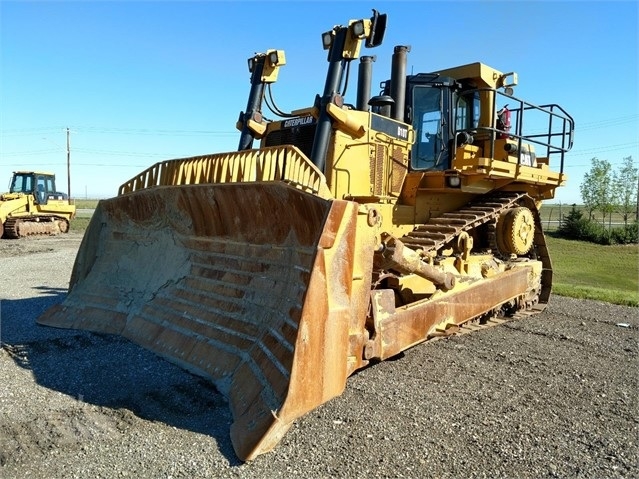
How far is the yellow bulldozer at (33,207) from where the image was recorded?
22328 millimetres

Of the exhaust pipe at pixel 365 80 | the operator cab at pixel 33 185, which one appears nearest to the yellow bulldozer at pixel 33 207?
the operator cab at pixel 33 185

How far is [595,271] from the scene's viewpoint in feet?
64.0

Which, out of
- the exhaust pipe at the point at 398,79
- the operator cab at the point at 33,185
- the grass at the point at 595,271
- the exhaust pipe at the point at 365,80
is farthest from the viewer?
the operator cab at the point at 33,185

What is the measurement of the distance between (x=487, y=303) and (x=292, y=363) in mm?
3405

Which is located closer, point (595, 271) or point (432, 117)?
point (432, 117)

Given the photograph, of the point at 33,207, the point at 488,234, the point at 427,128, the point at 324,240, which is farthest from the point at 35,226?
the point at 324,240

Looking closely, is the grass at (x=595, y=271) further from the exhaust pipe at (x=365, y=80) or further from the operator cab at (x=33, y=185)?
the operator cab at (x=33, y=185)

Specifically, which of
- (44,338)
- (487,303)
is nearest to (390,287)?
(487,303)

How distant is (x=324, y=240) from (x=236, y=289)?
139 cm

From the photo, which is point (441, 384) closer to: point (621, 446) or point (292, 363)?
point (621, 446)

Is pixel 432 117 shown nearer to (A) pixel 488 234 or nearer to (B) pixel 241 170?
(A) pixel 488 234

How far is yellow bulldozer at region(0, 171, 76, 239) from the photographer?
2233cm

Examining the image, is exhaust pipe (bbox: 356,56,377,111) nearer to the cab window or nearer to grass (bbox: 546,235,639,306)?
the cab window

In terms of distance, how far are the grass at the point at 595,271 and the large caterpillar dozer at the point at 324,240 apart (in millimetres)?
2343
